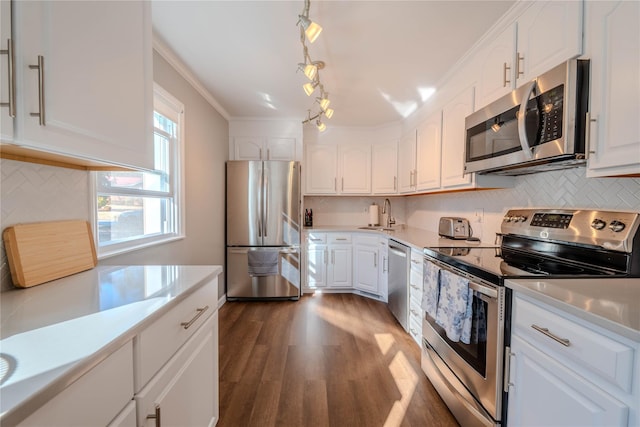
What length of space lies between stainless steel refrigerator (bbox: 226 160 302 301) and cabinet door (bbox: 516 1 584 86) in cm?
245

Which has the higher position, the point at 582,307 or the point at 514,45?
the point at 514,45

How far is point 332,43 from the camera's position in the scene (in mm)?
1927

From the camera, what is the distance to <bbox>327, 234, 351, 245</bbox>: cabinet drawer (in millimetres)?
3664

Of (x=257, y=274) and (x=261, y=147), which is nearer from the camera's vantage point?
(x=257, y=274)

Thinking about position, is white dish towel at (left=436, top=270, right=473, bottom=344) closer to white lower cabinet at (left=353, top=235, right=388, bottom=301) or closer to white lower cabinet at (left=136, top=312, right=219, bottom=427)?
white lower cabinet at (left=136, top=312, right=219, bottom=427)

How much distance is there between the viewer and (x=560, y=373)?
3.10ft

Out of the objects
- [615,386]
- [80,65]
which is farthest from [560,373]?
[80,65]

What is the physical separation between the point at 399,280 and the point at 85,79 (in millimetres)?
2720

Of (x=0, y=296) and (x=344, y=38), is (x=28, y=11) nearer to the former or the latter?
(x=0, y=296)

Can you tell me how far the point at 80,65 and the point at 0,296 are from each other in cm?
86

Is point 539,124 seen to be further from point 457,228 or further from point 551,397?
point 457,228

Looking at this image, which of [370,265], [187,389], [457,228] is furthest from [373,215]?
[187,389]

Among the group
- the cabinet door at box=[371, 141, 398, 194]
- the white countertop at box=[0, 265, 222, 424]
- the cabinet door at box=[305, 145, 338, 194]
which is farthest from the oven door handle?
the cabinet door at box=[305, 145, 338, 194]

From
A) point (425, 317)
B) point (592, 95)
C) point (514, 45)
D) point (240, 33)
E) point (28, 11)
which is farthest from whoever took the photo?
point (425, 317)
